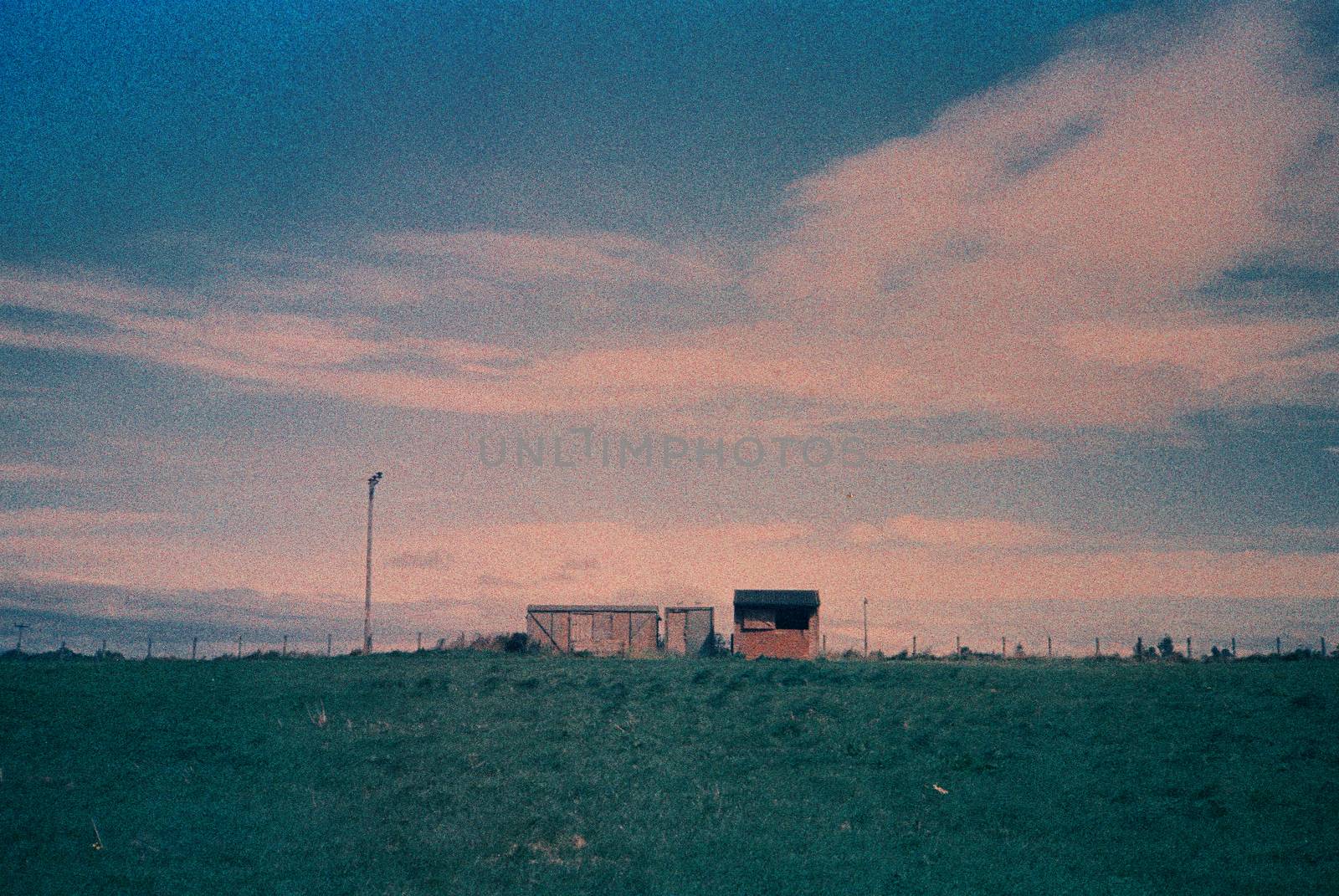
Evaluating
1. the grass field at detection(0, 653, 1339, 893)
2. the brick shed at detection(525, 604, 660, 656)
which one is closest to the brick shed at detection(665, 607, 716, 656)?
the brick shed at detection(525, 604, 660, 656)

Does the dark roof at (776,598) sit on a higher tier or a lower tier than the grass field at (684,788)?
higher

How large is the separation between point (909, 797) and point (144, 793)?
18.2 metres

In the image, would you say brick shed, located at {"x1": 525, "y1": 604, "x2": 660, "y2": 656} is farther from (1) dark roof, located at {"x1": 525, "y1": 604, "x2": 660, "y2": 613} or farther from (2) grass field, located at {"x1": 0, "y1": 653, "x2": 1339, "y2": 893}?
(2) grass field, located at {"x1": 0, "y1": 653, "x2": 1339, "y2": 893}

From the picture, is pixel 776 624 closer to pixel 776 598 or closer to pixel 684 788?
pixel 776 598

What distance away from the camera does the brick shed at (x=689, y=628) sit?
63.1 metres

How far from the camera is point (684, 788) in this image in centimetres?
2423

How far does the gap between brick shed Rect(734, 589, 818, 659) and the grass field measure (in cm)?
2364

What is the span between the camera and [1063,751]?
25906mm

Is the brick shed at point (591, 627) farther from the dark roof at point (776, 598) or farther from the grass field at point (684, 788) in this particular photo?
the grass field at point (684, 788)

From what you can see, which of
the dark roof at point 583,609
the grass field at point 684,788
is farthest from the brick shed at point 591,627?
the grass field at point 684,788

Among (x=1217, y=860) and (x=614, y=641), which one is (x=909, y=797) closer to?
(x=1217, y=860)

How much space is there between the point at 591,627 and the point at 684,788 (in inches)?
1552

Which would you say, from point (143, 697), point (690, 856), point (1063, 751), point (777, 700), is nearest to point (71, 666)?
point (143, 697)

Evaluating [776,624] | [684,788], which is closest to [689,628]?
[776,624]
